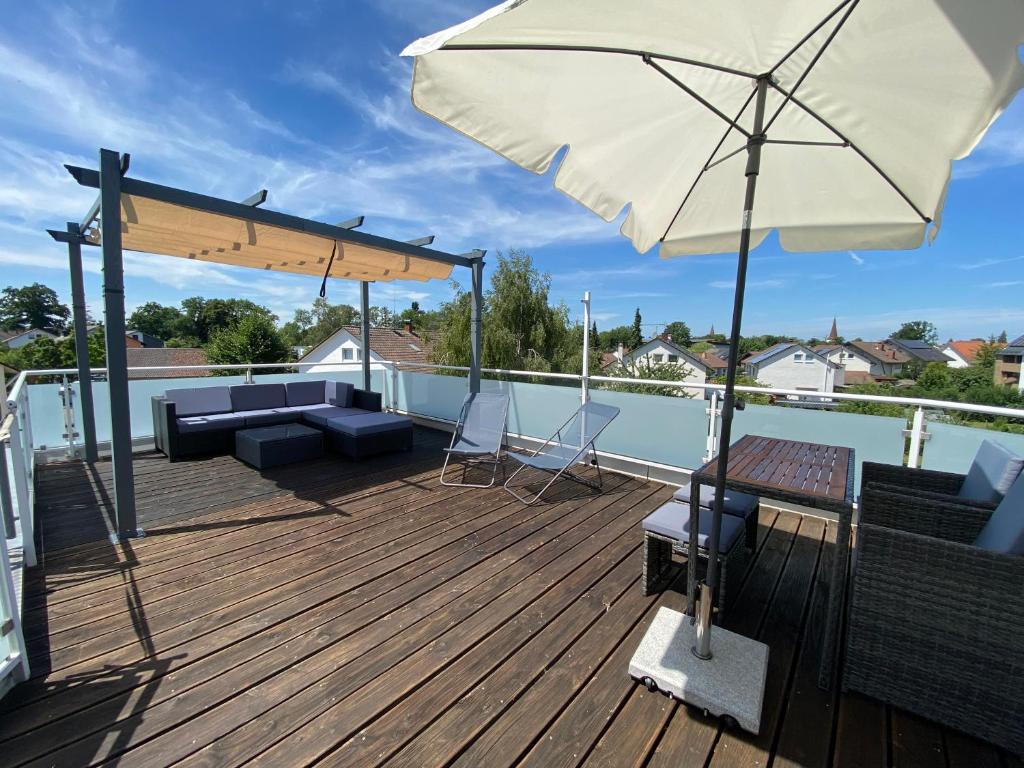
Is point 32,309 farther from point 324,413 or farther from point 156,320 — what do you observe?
point 324,413

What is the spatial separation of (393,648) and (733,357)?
1909mm

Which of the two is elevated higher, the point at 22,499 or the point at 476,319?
the point at 476,319

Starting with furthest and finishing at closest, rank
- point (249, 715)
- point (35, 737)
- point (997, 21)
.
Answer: point (249, 715), point (35, 737), point (997, 21)

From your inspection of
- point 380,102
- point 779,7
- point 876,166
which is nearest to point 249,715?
point 779,7

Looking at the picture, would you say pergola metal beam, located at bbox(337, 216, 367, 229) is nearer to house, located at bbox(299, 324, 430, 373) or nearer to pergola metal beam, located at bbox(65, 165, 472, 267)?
pergola metal beam, located at bbox(65, 165, 472, 267)

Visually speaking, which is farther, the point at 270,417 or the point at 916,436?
the point at 270,417

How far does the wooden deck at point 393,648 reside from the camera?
147 cm

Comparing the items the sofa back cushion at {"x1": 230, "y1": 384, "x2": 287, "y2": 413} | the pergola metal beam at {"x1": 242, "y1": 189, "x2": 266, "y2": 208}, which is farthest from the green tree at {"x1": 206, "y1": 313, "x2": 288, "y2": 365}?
the pergola metal beam at {"x1": 242, "y1": 189, "x2": 266, "y2": 208}

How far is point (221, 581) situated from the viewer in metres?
2.44

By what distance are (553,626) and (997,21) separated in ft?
8.46

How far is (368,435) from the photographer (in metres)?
4.74

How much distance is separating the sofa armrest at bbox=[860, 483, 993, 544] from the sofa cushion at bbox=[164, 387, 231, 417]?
20.0ft

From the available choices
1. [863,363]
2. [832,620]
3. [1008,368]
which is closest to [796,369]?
[863,363]

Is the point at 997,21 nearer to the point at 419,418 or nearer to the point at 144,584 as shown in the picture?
the point at 144,584
